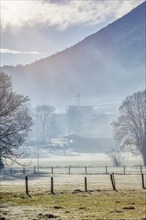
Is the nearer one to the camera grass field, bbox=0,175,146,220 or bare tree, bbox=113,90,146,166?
grass field, bbox=0,175,146,220

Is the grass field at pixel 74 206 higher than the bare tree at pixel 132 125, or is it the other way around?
the bare tree at pixel 132 125

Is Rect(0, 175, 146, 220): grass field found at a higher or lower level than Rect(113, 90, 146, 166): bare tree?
lower

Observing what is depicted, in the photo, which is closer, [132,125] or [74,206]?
[74,206]

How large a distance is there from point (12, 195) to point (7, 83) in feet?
29.3

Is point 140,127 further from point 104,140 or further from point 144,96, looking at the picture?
point 104,140

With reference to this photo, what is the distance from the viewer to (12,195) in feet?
114

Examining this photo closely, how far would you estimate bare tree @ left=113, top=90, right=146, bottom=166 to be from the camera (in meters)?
88.2

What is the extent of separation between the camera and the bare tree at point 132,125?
88.2 metres

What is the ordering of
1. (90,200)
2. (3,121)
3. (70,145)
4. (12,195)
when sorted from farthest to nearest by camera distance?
(70,145), (3,121), (12,195), (90,200)

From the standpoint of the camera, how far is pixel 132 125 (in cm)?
9031

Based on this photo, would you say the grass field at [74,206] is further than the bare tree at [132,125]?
No

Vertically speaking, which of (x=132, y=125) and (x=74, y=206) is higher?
(x=132, y=125)

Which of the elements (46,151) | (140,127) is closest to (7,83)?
(140,127)

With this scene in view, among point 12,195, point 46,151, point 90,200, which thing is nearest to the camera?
point 90,200
